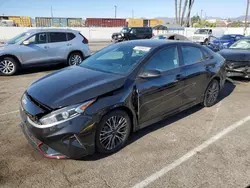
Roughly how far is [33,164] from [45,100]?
88cm

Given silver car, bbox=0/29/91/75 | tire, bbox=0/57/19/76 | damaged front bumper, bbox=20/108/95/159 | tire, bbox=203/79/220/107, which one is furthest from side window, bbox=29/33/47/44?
tire, bbox=203/79/220/107

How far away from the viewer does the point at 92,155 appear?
128 inches

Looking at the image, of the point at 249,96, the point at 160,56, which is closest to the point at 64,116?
the point at 160,56

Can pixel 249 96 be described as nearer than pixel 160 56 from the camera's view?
No

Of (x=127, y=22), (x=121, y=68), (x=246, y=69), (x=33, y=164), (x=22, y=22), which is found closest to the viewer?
(x=33, y=164)

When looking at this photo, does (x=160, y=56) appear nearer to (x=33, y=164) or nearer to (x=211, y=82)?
(x=211, y=82)

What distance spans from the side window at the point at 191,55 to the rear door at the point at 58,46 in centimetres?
599

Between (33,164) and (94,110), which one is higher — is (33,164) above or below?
Result: below

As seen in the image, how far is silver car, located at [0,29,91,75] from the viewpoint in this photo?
8109 millimetres

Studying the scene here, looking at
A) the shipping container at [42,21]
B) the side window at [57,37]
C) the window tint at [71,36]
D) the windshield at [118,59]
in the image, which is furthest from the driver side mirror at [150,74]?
the shipping container at [42,21]

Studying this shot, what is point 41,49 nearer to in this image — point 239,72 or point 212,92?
point 212,92

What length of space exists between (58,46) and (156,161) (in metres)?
7.19

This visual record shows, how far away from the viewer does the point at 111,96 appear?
3.13 metres

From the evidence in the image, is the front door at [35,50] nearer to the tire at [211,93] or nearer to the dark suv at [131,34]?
the tire at [211,93]
